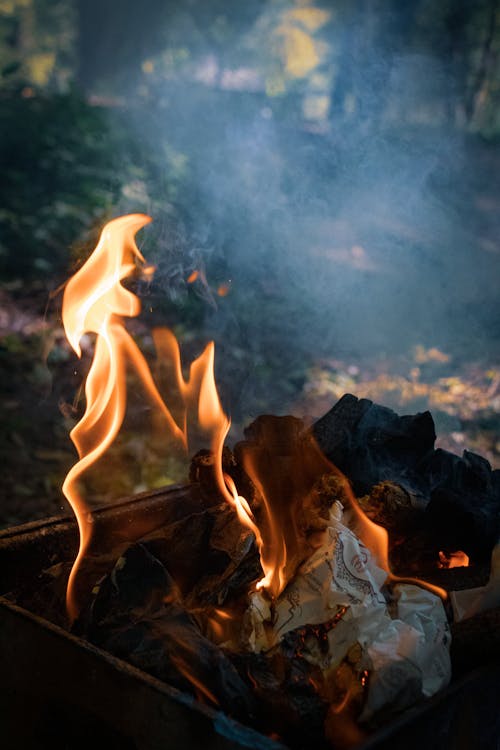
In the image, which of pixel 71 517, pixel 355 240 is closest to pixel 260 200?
pixel 355 240

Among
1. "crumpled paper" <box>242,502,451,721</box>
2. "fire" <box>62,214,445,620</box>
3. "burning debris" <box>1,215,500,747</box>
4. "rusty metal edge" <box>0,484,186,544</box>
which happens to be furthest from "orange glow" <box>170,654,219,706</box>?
"rusty metal edge" <box>0,484,186,544</box>

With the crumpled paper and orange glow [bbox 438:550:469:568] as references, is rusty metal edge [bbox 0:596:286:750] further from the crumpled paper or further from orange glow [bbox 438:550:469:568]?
orange glow [bbox 438:550:469:568]

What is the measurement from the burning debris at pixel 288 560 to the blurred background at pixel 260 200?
213 cm

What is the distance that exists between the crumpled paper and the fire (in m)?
0.10

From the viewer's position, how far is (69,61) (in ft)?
25.4

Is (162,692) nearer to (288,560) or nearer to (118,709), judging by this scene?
(118,709)

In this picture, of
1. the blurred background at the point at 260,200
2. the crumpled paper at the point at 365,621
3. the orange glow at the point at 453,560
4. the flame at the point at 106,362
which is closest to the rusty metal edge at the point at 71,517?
the flame at the point at 106,362

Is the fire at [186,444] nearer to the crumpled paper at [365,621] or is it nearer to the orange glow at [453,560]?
the crumpled paper at [365,621]

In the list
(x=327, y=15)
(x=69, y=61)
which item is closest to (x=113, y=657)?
(x=327, y=15)

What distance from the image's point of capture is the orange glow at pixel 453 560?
2.38 m

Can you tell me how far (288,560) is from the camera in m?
2.11

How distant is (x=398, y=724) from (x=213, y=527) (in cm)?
92

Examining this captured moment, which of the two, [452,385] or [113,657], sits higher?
[113,657]

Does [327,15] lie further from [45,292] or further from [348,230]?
[45,292]
